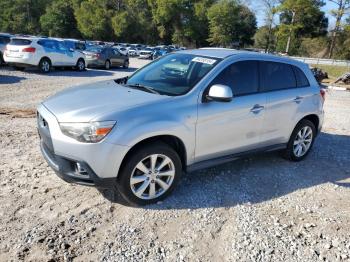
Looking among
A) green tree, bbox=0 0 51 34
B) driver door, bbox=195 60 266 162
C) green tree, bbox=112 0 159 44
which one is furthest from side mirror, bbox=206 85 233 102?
green tree, bbox=0 0 51 34

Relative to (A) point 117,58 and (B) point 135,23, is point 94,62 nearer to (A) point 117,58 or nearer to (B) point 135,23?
(A) point 117,58

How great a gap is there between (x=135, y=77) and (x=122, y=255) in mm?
2681

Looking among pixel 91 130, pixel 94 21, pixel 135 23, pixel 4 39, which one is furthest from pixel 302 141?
pixel 135 23

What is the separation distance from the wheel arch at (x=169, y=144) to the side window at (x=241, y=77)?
875 mm

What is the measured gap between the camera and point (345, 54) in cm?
4978

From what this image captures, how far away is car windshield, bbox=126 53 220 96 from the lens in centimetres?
471

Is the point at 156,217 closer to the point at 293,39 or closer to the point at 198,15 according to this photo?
the point at 293,39

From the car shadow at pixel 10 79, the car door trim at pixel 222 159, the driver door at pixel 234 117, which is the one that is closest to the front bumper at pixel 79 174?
the car door trim at pixel 222 159

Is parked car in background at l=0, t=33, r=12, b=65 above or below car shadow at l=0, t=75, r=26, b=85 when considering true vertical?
above

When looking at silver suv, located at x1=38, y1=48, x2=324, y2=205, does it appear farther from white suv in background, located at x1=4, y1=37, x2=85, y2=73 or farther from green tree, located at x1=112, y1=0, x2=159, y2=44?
green tree, located at x1=112, y1=0, x2=159, y2=44

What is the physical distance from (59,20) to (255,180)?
74304mm

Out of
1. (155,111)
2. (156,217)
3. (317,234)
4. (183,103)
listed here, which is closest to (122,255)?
(156,217)

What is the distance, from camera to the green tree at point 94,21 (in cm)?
7138

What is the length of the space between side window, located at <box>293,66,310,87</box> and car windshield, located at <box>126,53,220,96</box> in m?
1.78
